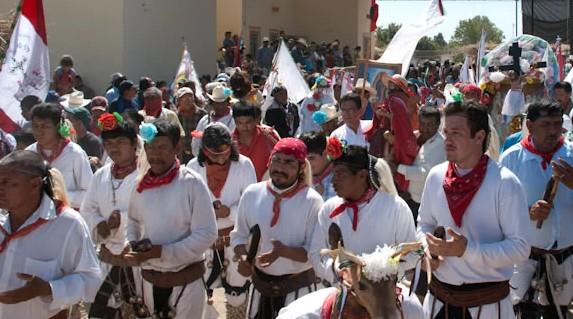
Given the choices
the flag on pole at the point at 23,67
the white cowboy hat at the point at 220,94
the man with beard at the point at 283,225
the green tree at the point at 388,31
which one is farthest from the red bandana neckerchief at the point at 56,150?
the green tree at the point at 388,31

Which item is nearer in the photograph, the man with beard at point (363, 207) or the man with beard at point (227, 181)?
the man with beard at point (363, 207)

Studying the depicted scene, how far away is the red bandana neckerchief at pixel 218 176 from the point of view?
6031mm

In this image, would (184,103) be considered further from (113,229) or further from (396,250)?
(396,250)

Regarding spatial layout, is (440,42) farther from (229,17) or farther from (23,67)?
(23,67)

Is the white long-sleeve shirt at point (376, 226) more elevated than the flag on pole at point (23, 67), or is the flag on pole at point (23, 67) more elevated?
the flag on pole at point (23, 67)

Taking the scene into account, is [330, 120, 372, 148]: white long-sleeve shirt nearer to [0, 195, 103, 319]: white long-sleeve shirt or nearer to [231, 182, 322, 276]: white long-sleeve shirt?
[231, 182, 322, 276]: white long-sleeve shirt

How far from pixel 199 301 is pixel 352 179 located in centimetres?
151

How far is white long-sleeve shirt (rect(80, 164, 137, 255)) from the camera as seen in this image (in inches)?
213

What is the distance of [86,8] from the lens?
17.3 m

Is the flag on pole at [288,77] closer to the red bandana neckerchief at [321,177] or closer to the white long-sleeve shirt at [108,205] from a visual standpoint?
the red bandana neckerchief at [321,177]

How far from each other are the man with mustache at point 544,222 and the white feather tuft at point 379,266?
8.12 ft

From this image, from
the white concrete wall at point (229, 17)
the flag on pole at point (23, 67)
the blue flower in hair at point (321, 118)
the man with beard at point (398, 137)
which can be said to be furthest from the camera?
the white concrete wall at point (229, 17)

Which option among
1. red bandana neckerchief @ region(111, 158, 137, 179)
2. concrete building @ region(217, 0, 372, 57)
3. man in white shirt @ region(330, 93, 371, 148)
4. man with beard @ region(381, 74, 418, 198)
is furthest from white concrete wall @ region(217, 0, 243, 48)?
red bandana neckerchief @ region(111, 158, 137, 179)

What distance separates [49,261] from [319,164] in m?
2.55
